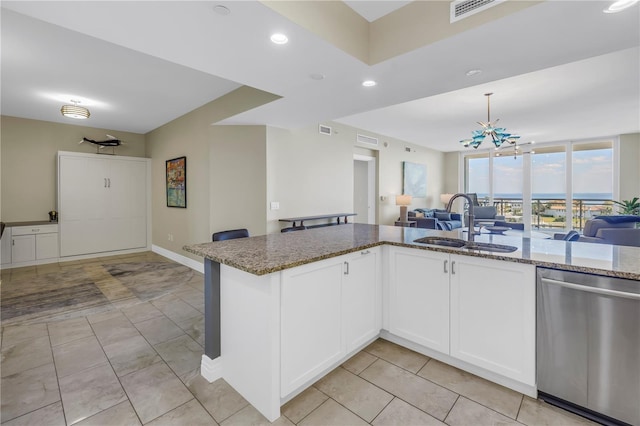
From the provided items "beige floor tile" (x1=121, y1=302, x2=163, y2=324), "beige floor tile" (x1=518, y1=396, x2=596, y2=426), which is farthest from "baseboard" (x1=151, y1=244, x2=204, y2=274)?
"beige floor tile" (x1=518, y1=396, x2=596, y2=426)

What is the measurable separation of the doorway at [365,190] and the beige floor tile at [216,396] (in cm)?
528

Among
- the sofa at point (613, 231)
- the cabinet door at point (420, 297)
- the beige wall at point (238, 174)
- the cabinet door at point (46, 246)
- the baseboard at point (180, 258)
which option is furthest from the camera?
the cabinet door at point (46, 246)

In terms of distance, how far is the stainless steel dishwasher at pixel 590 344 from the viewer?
1.47 m

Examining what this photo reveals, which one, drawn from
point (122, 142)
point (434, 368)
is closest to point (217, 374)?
point (434, 368)

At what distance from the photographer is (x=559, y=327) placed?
5.43 feet

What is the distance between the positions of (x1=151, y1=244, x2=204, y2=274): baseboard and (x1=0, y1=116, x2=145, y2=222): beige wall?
2.00 metres

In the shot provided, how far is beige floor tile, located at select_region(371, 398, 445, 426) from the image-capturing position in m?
1.59

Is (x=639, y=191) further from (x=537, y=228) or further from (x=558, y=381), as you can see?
(x=558, y=381)

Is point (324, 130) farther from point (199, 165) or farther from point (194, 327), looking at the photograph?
point (194, 327)

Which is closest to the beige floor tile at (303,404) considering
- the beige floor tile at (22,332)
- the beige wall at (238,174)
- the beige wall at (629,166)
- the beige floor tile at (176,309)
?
the beige floor tile at (176,309)

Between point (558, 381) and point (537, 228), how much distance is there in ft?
27.6

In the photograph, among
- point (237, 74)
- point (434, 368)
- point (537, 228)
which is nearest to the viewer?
→ point (434, 368)

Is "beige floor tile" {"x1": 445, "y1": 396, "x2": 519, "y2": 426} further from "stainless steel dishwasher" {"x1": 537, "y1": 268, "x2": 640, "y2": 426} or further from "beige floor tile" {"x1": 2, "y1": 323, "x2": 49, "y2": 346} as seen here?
"beige floor tile" {"x1": 2, "y1": 323, "x2": 49, "y2": 346}

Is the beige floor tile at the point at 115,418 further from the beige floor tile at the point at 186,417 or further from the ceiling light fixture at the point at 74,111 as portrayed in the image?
the ceiling light fixture at the point at 74,111
